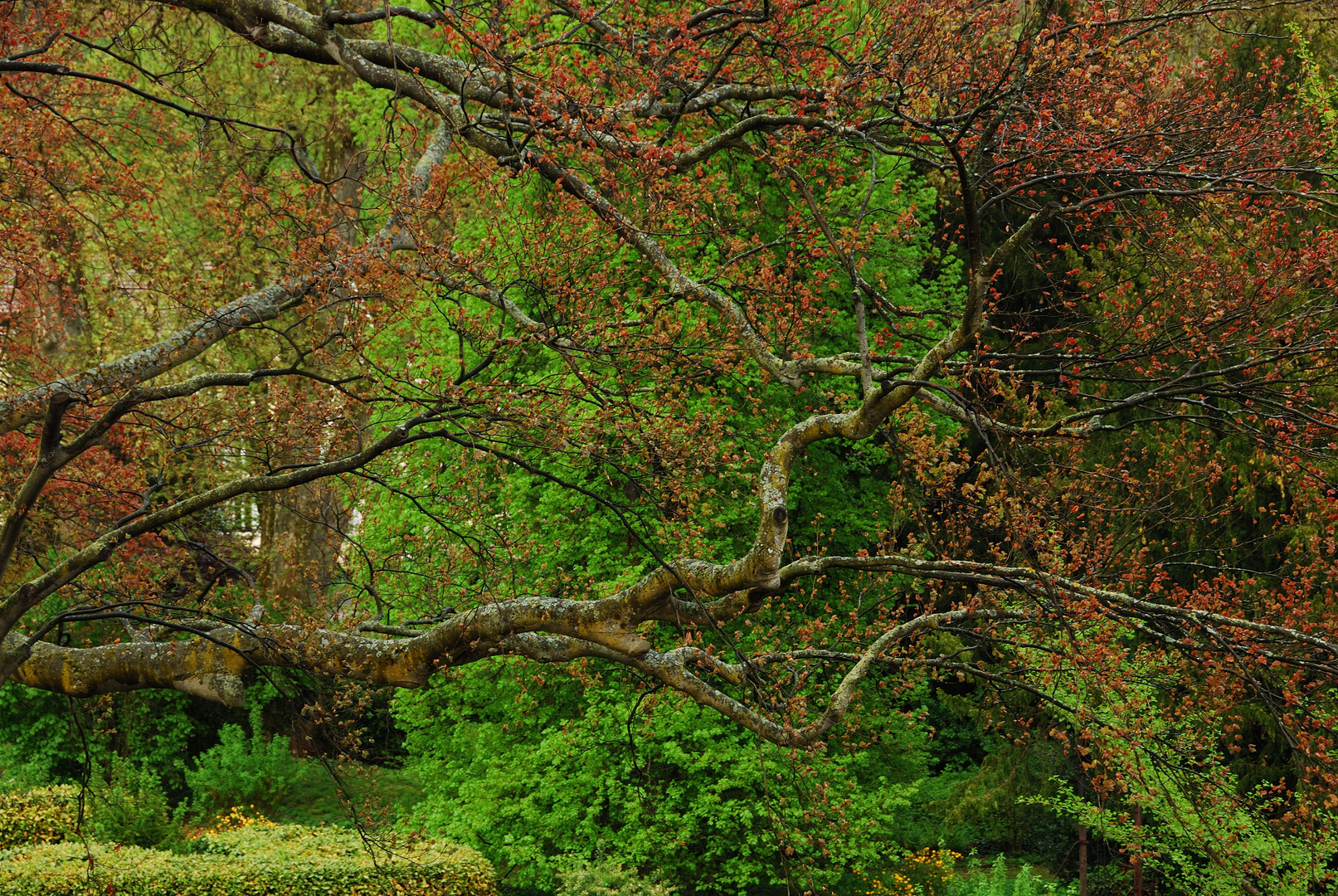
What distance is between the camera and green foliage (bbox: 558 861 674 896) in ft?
33.3

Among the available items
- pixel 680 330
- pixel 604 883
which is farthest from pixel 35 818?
pixel 680 330

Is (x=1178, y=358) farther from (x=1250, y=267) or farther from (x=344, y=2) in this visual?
(x=344, y=2)

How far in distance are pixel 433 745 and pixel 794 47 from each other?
10154mm

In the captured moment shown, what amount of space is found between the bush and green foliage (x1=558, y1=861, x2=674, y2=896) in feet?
23.1

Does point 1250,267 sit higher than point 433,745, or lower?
higher

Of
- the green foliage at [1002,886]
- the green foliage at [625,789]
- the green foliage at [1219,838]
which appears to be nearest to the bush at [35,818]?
the green foliage at [625,789]

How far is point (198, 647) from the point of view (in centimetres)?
670

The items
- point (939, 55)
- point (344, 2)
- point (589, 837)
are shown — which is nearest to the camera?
point (939, 55)

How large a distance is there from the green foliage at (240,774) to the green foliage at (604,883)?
8.66 meters

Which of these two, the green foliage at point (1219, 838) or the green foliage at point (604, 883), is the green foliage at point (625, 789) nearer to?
the green foliage at point (604, 883)

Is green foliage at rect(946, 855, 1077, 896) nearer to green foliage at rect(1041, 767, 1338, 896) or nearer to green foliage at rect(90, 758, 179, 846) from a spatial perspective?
green foliage at rect(1041, 767, 1338, 896)

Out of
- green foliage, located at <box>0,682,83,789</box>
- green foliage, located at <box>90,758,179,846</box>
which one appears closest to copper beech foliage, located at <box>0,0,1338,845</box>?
green foliage, located at <box>90,758,179,846</box>

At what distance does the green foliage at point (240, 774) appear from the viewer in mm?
17094

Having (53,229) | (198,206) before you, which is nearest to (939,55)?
(53,229)
